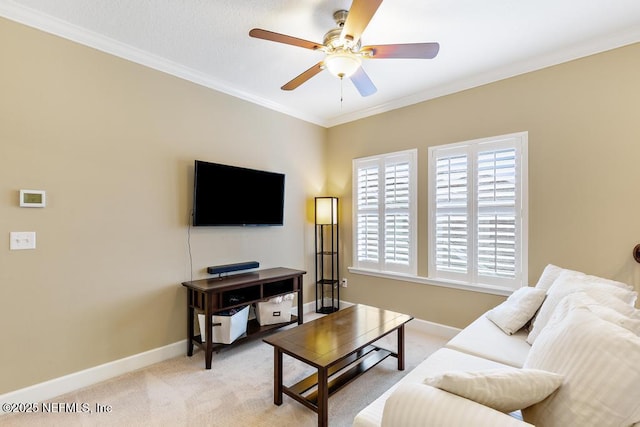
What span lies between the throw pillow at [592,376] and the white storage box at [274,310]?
2.43 meters

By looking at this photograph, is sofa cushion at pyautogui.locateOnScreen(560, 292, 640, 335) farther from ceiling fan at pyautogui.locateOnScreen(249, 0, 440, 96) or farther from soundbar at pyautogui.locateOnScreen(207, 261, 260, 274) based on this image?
soundbar at pyautogui.locateOnScreen(207, 261, 260, 274)

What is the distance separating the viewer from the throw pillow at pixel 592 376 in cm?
89

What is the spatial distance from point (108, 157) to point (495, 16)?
10.5 feet

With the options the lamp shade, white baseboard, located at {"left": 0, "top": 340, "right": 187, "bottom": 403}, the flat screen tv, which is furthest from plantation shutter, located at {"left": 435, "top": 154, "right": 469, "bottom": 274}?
white baseboard, located at {"left": 0, "top": 340, "right": 187, "bottom": 403}

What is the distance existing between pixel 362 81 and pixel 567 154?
6.29 ft

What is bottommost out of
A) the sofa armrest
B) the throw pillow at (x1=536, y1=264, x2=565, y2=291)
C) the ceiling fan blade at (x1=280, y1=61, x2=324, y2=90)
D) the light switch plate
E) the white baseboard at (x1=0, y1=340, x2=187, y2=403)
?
the white baseboard at (x1=0, y1=340, x2=187, y2=403)

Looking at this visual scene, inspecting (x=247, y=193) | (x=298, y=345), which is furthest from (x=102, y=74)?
(x=298, y=345)

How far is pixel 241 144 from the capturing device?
3.42 metres

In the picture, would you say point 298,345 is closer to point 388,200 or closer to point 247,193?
point 247,193

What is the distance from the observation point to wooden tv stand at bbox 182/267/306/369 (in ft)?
8.70

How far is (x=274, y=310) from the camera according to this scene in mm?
3225

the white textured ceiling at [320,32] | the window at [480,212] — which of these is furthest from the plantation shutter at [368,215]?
the white textured ceiling at [320,32]

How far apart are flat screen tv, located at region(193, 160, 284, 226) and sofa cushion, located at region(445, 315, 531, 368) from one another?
7.64ft

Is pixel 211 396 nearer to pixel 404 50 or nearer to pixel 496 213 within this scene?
pixel 404 50
